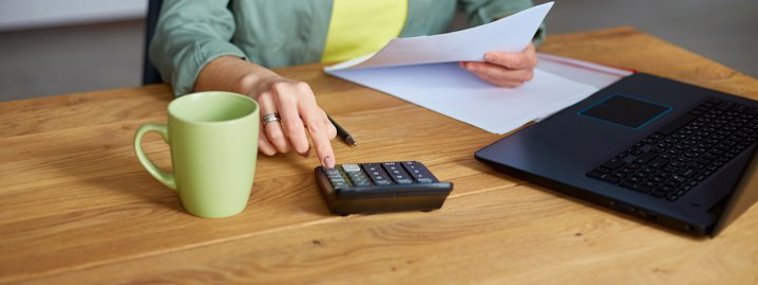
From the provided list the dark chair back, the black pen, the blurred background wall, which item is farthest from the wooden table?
the blurred background wall

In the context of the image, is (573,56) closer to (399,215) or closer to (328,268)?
(399,215)

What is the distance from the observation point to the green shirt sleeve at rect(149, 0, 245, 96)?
1.18 meters

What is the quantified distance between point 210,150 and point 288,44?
2.33 feet

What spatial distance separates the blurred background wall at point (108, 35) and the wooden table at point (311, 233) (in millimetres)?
2624

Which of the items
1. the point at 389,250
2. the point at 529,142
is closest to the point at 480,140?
the point at 529,142

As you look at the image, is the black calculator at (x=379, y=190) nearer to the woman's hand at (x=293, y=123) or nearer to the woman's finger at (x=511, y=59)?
the woman's hand at (x=293, y=123)

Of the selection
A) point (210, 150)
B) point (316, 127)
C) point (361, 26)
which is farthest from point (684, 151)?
point (361, 26)

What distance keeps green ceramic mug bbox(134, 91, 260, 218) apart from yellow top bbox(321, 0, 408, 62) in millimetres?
625

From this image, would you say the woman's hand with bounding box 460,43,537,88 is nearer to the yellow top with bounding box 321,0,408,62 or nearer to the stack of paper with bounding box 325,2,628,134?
the stack of paper with bounding box 325,2,628,134

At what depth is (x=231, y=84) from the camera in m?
1.10

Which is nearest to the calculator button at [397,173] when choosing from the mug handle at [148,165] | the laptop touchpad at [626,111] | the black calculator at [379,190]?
the black calculator at [379,190]

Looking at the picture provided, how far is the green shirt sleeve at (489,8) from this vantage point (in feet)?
4.91

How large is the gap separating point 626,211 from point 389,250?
0.82 feet

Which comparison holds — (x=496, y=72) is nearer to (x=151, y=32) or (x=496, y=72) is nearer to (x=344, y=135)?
(x=344, y=135)
